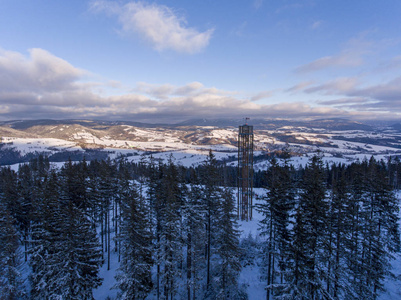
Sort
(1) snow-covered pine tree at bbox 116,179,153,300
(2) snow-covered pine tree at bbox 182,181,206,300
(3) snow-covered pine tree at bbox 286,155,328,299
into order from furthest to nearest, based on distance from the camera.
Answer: (2) snow-covered pine tree at bbox 182,181,206,300
(1) snow-covered pine tree at bbox 116,179,153,300
(3) snow-covered pine tree at bbox 286,155,328,299

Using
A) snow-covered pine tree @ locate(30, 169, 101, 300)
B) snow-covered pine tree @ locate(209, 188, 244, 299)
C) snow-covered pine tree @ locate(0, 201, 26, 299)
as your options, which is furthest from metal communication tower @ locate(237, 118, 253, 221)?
snow-covered pine tree @ locate(0, 201, 26, 299)

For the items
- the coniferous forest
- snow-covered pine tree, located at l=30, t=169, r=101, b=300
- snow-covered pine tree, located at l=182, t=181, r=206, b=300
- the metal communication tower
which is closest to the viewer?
the coniferous forest

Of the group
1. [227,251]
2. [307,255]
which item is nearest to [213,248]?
[227,251]

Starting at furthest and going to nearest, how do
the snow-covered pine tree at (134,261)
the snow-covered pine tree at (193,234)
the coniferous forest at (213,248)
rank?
the snow-covered pine tree at (193,234) < the snow-covered pine tree at (134,261) < the coniferous forest at (213,248)

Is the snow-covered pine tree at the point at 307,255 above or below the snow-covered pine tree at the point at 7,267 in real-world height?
above

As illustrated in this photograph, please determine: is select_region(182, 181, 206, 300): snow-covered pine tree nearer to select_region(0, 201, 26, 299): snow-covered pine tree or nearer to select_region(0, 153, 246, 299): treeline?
select_region(0, 153, 246, 299): treeline

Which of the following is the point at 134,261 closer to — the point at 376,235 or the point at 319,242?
the point at 319,242

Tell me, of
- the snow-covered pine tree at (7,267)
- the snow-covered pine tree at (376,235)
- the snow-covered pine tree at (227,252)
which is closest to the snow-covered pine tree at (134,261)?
the snow-covered pine tree at (227,252)

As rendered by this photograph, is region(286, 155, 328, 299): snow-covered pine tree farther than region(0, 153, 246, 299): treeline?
No

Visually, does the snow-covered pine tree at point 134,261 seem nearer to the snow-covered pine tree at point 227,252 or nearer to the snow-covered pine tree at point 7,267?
the snow-covered pine tree at point 227,252

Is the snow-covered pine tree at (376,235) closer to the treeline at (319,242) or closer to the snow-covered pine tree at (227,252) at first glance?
the treeline at (319,242)

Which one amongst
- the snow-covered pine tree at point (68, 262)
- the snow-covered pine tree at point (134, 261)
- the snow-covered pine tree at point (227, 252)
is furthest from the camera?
the snow-covered pine tree at point (227, 252)

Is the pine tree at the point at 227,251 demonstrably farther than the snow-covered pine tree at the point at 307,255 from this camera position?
Yes
